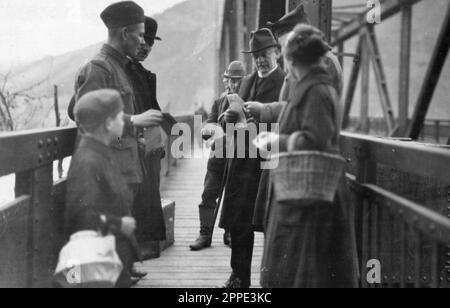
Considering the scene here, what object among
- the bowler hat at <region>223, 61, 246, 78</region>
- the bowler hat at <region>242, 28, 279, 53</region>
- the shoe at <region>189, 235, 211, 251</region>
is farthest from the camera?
the bowler hat at <region>223, 61, 246, 78</region>

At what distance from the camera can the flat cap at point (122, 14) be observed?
299cm

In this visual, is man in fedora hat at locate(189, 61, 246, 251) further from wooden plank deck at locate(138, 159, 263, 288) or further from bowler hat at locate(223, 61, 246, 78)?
wooden plank deck at locate(138, 159, 263, 288)

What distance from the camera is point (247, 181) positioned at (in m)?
4.05

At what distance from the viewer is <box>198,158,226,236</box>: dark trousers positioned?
5.70 meters

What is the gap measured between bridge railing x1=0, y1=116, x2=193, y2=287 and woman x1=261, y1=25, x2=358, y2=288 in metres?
1.07

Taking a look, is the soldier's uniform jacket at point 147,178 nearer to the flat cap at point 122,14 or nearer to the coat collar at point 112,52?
the coat collar at point 112,52

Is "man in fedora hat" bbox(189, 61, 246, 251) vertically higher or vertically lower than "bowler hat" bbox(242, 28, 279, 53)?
lower

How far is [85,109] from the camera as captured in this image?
2.50 m

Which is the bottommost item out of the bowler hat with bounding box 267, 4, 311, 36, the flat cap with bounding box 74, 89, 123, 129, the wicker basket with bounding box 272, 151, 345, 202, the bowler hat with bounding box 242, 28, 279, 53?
the wicker basket with bounding box 272, 151, 345, 202

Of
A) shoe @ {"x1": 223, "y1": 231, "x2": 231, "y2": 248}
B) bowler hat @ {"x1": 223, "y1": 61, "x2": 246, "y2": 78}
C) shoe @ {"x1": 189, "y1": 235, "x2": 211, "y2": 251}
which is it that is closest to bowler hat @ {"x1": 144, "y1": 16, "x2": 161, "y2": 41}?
bowler hat @ {"x1": 223, "y1": 61, "x2": 246, "y2": 78}

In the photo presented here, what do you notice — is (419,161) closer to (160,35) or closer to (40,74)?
(160,35)

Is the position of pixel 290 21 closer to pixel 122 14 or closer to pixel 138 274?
pixel 122 14

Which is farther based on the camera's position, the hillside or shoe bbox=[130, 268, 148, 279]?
shoe bbox=[130, 268, 148, 279]
